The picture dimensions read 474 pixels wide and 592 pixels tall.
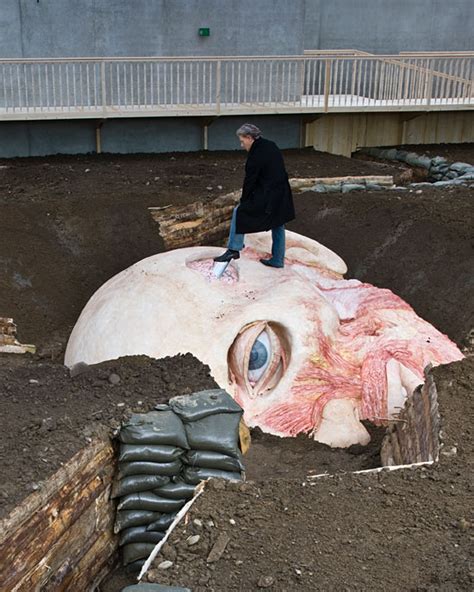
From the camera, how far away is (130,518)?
563 centimetres

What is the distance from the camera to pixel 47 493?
16.3 ft

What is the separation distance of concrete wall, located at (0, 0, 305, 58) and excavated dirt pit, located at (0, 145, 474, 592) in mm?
2213

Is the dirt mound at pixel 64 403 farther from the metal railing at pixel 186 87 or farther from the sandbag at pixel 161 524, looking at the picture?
the metal railing at pixel 186 87

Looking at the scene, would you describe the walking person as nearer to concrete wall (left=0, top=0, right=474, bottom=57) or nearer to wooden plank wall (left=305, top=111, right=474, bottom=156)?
concrete wall (left=0, top=0, right=474, bottom=57)

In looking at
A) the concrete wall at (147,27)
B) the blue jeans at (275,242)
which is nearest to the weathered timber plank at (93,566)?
the blue jeans at (275,242)

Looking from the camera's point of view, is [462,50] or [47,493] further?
[462,50]

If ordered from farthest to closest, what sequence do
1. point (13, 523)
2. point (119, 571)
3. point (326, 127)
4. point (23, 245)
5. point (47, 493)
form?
point (326, 127) < point (23, 245) < point (119, 571) < point (47, 493) < point (13, 523)

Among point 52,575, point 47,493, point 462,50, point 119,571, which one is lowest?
point 119,571

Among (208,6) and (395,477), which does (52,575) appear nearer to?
(395,477)

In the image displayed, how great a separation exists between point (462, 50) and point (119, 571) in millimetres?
16832

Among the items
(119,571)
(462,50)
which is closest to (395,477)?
(119,571)

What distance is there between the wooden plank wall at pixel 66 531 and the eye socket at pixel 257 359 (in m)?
2.07

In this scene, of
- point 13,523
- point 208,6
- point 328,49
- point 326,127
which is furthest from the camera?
point 328,49

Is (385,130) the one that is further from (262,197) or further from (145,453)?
(145,453)
